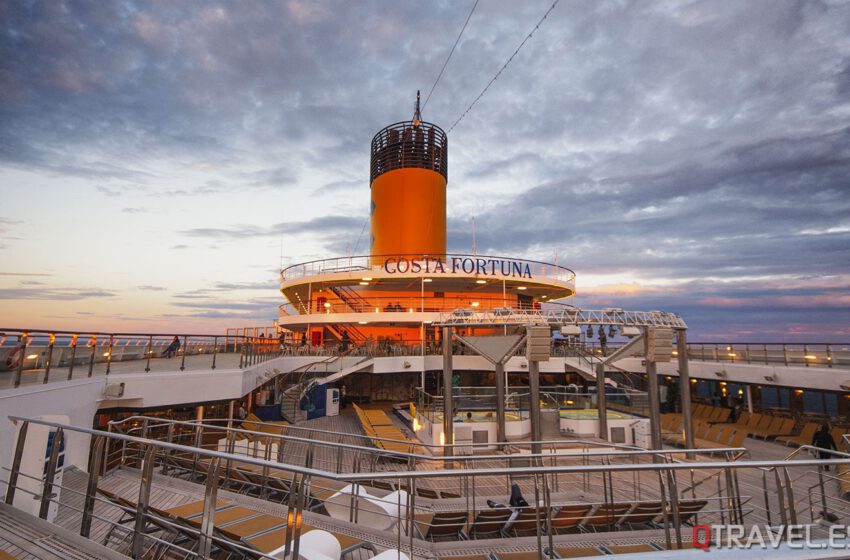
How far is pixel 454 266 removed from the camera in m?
27.8

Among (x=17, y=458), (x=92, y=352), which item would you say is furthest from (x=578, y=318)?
(x=17, y=458)

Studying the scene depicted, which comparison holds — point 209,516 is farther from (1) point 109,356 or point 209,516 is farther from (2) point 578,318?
(2) point 578,318

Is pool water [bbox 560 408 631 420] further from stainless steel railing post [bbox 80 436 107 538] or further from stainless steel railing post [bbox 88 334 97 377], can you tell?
stainless steel railing post [bbox 80 436 107 538]

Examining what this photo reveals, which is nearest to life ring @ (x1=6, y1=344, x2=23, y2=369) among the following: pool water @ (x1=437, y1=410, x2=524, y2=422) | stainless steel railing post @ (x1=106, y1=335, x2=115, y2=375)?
stainless steel railing post @ (x1=106, y1=335, x2=115, y2=375)

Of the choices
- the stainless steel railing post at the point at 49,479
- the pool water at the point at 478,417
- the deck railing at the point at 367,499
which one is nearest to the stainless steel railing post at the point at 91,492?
the deck railing at the point at 367,499

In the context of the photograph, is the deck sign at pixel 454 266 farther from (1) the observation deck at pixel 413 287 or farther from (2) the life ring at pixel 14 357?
(2) the life ring at pixel 14 357

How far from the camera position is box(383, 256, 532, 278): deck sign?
89.9ft

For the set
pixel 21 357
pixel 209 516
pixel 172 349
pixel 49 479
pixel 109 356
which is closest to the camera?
pixel 209 516

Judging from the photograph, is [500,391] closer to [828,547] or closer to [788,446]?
[788,446]

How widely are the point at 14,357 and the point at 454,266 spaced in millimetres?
22211

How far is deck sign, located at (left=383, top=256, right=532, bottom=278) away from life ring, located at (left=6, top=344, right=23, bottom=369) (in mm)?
20464

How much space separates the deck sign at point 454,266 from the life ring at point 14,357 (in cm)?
2046

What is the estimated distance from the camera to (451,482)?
12.0 metres

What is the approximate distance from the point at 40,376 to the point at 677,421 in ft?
71.2
